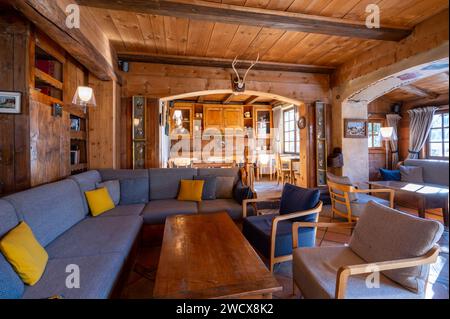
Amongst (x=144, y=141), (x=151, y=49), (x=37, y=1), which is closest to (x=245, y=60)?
(x=151, y=49)

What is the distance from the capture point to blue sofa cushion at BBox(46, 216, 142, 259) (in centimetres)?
162

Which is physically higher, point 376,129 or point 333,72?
point 333,72

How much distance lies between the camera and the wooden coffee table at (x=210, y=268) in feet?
3.71

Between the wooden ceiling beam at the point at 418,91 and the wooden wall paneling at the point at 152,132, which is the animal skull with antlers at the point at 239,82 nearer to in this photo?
the wooden wall paneling at the point at 152,132

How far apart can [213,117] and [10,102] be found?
5248 mm

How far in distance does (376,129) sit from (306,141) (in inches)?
119

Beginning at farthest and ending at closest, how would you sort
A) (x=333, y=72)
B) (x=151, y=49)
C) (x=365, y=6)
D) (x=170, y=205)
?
(x=333, y=72) → (x=151, y=49) → (x=170, y=205) → (x=365, y=6)

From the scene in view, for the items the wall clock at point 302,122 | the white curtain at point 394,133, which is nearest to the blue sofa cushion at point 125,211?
the wall clock at point 302,122

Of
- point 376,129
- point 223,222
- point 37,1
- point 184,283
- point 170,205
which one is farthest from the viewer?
point 376,129

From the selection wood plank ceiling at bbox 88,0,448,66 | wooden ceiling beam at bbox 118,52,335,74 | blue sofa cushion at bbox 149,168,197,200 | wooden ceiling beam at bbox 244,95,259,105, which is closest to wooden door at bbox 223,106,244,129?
wooden ceiling beam at bbox 244,95,259,105

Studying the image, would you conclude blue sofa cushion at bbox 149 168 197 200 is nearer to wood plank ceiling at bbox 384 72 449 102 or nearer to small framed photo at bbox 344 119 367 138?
small framed photo at bbox 344 119 367 138

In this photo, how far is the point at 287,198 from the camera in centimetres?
239

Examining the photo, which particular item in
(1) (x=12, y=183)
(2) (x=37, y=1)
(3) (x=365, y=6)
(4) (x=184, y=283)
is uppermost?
(3) (x=365, y=6)

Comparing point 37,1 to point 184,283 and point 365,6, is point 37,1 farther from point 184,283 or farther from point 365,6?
point 365,6
